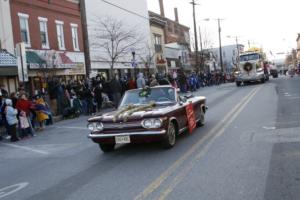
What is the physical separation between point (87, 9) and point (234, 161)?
2989 cm

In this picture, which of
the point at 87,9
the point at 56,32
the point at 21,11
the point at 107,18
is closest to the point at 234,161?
the point at 21,11

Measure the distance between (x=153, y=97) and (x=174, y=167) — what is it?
335 cm

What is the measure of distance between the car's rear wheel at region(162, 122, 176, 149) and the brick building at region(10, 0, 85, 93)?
16783 mm

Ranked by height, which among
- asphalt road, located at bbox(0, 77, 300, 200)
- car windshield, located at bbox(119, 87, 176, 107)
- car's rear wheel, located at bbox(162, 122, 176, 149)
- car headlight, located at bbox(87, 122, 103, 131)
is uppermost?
car windshield, located at bbox(119, 87, 176, 107)

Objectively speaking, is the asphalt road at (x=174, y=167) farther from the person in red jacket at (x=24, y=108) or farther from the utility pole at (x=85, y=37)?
the utility pole at (x=85, y=37)

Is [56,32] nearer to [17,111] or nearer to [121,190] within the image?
[17,111]

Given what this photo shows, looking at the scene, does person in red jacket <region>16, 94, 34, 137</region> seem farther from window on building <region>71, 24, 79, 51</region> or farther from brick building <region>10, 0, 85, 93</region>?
window on building <region>71, 24, 79, 51</region>

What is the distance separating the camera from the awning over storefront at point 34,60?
26.5 meters

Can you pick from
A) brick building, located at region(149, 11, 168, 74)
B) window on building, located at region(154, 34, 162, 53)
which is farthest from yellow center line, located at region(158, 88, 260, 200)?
window on building, located at region(154, 34, 162, 53)

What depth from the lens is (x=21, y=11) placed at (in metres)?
27.6

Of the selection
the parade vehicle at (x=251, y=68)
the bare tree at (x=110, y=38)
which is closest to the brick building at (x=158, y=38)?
the bare tree at (x=110, y=38)

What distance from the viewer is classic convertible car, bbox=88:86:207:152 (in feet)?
31.8

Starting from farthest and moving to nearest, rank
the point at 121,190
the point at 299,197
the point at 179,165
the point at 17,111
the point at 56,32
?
the point at 56,32, the point at 17,111, the point at 179,165, the point at 121,190, the point at 299,197

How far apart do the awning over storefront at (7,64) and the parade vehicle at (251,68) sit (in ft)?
69.5
